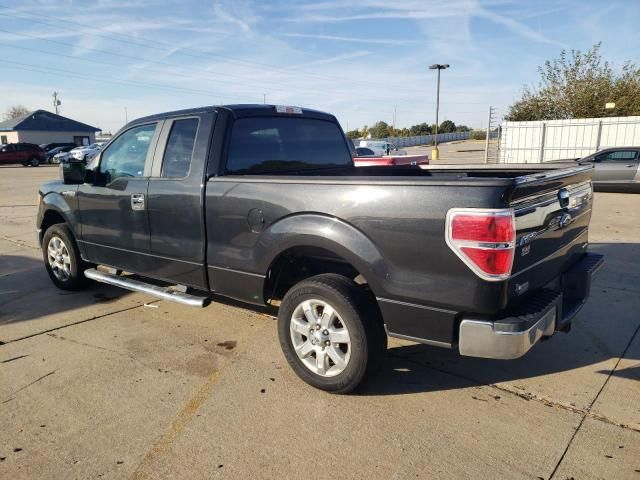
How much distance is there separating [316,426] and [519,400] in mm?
1329

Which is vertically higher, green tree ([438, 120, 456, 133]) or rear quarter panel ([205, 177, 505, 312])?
green tree ([438, 120, 456, 133])

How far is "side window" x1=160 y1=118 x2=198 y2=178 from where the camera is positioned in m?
4.03

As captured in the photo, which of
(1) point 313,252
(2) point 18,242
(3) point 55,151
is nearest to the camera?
(1) point 313,252

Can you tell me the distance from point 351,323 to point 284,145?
1933 millimetres

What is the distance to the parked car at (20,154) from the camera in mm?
36312

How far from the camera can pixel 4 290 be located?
5762mm

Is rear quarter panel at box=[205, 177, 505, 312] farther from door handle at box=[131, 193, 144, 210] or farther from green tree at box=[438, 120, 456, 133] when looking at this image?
green tree at box=[438, 120, 456, 133]

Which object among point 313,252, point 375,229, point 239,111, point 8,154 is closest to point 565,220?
point 375,229

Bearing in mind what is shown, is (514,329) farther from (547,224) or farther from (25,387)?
(25,387)

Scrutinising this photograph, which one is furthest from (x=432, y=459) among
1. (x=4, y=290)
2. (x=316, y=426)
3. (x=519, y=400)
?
(x=4, y=290)

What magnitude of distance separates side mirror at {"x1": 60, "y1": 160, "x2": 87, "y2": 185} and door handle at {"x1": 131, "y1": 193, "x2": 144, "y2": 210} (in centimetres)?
80

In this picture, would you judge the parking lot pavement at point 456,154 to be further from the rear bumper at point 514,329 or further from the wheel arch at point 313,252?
the rear bumper at point 514,329

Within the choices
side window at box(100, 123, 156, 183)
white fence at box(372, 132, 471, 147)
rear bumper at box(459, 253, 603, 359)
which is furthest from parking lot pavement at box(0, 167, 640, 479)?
white fence at box(372, 132, 471, 147)

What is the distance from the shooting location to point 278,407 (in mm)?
3152
